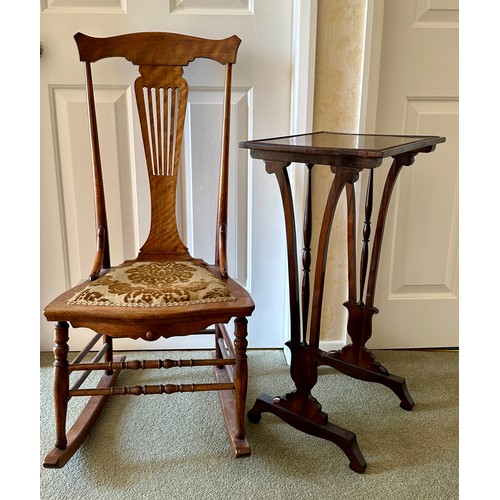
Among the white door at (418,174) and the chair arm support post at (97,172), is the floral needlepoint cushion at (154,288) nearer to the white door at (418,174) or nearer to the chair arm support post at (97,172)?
the chair arm support post at (97,172)

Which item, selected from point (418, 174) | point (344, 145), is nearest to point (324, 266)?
point (344, 145)

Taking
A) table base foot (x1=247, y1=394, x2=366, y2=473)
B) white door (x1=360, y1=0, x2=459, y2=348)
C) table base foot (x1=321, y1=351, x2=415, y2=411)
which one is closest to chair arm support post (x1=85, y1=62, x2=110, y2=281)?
table base foot (x1=247, y1=394, x2=366, y2=473)

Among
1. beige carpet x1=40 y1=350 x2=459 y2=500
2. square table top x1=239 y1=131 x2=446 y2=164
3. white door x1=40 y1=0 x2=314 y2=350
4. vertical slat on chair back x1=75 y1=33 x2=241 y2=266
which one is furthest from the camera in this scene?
white door x1=40 y1=0 x2=314 y2=350

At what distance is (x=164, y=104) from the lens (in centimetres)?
145

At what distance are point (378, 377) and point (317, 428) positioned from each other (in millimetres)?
336

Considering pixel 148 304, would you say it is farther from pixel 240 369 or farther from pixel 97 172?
pixel 97 172

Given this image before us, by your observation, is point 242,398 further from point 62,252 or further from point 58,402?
point 62,252

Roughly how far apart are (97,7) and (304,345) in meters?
1.18

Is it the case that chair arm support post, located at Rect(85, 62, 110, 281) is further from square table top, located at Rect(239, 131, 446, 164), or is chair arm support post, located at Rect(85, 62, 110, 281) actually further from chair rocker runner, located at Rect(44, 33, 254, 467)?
square table top, located at Rect(239, 131, 446, 164)

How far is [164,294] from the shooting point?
1.17m

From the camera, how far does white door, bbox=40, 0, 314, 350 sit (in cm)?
152

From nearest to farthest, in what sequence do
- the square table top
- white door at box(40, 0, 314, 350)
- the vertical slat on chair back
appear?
1. the square table top
2. the vertical slat on chair back
3. white door at box(40, 0, 314, 350)
